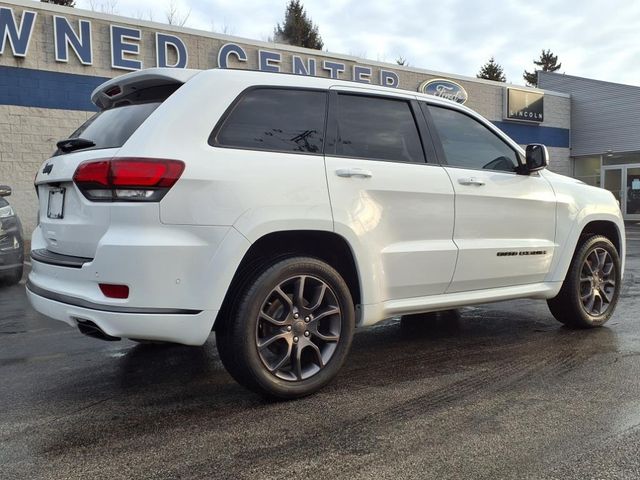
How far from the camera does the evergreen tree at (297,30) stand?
4388 centimetres

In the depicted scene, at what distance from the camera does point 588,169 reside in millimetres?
25000

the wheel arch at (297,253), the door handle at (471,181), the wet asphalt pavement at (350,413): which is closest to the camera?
the wet asphalt pavement at (350,413)

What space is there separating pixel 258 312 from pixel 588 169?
25201 mm

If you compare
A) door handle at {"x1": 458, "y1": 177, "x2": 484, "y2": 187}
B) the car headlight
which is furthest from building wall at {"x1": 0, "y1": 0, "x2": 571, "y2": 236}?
door handle at {"x1": 458, "y1": 177, "x2": 484, "y2": 187}

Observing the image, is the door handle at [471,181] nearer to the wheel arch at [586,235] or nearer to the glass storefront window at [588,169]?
the wheel arch at [586,235]

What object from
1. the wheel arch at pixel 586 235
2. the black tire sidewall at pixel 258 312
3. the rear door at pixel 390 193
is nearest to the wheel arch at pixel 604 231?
the wheel arch at pixel 586 235

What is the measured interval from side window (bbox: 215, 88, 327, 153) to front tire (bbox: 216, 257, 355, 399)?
27.4 inches

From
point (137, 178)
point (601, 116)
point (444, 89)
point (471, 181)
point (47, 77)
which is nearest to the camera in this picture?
point (137, 178)

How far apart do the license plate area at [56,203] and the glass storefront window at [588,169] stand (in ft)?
81.7

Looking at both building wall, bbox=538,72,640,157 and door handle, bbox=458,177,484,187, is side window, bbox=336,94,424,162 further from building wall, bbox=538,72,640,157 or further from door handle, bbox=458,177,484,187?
building wall, bbox=538,72,640,157

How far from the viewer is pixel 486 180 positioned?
4.19m

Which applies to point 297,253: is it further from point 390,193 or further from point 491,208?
point 491,208

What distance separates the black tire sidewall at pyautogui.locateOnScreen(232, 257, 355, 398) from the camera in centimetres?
307

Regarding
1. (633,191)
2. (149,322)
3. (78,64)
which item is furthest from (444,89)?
(149,322)
